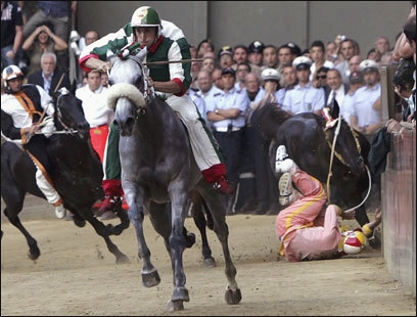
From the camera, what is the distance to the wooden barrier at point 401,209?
10344mm

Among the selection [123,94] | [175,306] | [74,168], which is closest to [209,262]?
[74,168]

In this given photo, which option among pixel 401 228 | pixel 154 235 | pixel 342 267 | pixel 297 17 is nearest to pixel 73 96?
pixel 154 235

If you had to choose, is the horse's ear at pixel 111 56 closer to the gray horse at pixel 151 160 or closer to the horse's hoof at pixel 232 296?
the gray horse at pixel 151 160

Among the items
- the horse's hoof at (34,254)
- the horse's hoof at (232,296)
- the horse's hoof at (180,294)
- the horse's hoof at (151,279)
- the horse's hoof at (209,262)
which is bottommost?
the horse's hoof at (34,254)

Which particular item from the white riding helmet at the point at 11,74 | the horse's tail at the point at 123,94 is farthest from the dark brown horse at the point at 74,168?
the horse's tail at the point at 123,94

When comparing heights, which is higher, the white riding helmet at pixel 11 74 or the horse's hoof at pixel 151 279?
the white riding helmet at pixel 11 74

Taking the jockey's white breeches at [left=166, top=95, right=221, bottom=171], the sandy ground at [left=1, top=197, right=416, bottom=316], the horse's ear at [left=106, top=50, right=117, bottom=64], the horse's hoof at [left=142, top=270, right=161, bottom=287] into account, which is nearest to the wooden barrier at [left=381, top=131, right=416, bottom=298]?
the sandy ground at [left=1, top=197, right=416, bottom=316]

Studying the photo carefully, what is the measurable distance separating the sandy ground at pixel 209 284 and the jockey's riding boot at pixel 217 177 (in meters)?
0.93

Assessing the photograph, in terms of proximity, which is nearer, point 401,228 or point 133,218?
point 133,218

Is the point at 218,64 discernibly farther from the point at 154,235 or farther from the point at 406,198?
the point at 406,198

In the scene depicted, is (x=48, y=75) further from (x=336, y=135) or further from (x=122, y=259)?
(x=336, y=135)

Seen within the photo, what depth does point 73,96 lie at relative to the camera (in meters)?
15.4

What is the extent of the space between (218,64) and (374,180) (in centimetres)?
488

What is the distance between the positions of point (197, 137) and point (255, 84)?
701cm
